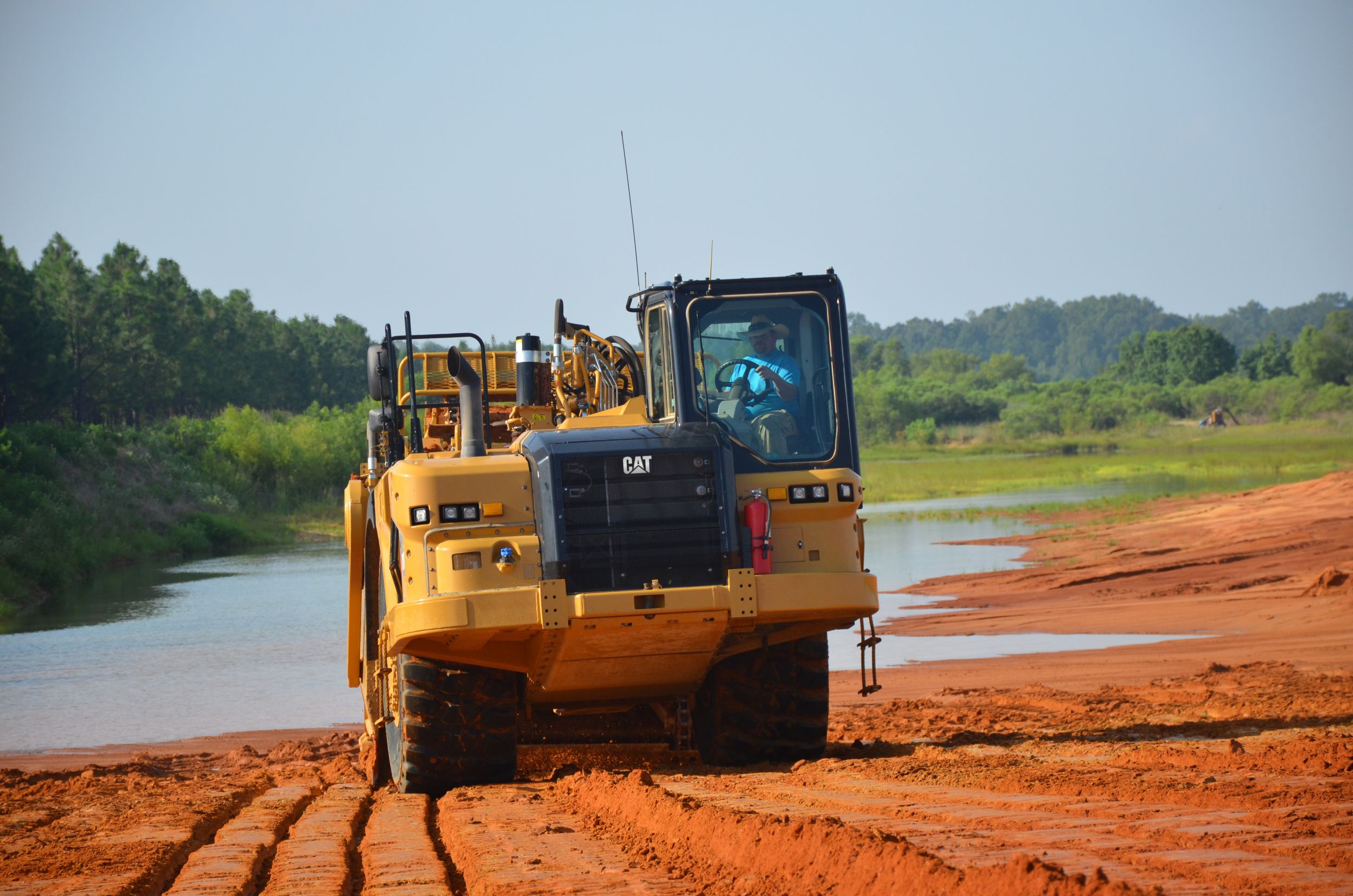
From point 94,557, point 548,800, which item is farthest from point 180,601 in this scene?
point 548,800

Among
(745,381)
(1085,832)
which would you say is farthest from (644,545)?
(1085,832)

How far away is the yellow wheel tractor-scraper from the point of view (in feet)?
25.0

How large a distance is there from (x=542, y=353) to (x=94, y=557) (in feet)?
88.2

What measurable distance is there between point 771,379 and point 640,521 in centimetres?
127

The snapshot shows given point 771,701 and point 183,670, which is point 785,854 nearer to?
point 771,701

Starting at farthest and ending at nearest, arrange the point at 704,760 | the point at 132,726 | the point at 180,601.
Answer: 1. the point at 180,601
2. the point at 132,726
3. the point at 704,760

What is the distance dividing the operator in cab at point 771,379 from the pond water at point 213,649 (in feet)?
24.5

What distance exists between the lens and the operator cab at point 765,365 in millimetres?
8188

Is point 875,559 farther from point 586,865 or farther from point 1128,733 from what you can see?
point 586,865

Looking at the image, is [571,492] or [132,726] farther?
[132,726]

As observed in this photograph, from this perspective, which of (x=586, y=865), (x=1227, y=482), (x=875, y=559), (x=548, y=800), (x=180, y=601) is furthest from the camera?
(x=1227, y=482)

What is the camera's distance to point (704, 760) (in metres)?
9.23

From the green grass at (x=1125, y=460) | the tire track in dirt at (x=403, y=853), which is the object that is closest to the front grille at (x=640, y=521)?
the tire track in dirt at (x=403, y=853)

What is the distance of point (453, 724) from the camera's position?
27.1 feet
